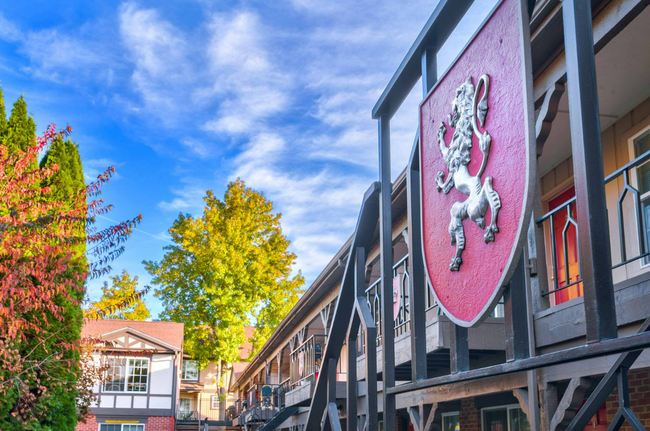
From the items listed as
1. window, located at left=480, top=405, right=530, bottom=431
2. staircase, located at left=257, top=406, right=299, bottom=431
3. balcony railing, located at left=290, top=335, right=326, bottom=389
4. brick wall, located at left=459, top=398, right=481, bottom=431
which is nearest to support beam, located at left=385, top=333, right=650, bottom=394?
window, located at left=480, top=405, right=530, bottom=431

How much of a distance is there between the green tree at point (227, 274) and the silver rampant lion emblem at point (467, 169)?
1099 inches

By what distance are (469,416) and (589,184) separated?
907 cm

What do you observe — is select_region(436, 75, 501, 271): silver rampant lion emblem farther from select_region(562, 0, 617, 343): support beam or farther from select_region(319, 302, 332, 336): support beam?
select_region(319, 302, 332, 336): support beam

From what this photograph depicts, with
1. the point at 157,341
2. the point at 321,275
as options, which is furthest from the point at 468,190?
the point at 157,341

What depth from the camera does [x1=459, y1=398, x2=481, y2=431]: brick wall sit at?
9.98 metres

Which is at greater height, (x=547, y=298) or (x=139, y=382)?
(x=547, y=298)

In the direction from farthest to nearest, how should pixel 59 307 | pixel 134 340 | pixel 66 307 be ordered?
pixel 134 340 → pixel 66 307 → pixel 59 307

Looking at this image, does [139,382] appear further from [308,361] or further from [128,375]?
[308,361]

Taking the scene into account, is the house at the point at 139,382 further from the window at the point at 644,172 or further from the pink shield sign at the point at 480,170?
the pink shield sign at the point at 480,170

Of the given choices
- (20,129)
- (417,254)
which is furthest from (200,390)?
(417,254)

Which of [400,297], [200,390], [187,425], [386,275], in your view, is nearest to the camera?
[386,275]

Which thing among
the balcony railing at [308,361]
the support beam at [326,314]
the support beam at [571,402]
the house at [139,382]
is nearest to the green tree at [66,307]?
the balcony railing at [308,361]

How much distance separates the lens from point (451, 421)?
11.3 metres

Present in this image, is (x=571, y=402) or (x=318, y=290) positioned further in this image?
(x=318, y=290)
